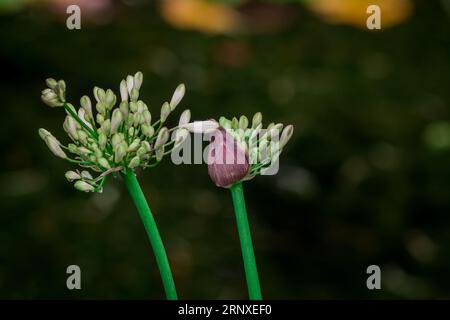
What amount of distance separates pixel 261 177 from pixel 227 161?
104 centimetres

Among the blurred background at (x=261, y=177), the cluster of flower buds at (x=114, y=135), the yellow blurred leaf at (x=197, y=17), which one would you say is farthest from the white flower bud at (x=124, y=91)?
the yellow blurred leaf at (x=197, y=17)

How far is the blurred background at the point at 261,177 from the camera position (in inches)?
44.7

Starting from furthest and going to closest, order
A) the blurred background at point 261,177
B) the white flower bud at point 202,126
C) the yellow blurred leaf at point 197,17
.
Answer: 1. the yellow blurred leaf at point 197,17
2. the blurred background at point 261,177
3. the white flower bud at point 202,126

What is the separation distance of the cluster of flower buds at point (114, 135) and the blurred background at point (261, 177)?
80cm

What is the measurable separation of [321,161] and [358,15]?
0.59 metres

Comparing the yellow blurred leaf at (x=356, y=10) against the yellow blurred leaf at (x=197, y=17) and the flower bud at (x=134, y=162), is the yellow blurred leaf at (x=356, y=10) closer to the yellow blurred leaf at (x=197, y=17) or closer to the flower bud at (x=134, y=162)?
the yellow blurred leaf at (x=197, y=17)

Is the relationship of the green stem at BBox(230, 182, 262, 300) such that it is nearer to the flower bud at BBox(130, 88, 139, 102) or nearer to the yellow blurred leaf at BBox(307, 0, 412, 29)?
the flower bud at BBox(130, 88, 139, 102)

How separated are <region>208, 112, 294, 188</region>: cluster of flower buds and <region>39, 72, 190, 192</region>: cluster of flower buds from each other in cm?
2

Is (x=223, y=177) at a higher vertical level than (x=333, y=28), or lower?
lower

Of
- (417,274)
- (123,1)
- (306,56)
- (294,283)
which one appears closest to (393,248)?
(417,274)

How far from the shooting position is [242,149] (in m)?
0.28

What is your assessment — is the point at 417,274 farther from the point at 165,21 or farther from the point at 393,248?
the point at 165,21

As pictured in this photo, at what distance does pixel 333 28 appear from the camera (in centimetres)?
176

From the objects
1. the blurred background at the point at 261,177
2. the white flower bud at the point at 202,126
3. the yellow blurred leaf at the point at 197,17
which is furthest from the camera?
the yellow blurred leaf at the point at 197,17
